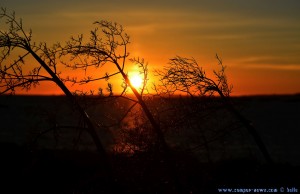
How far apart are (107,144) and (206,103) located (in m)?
57.7

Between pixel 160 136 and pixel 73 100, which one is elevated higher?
pixel 73 100

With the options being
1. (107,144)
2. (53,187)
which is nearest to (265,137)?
(107,144)

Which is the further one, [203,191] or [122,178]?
[203,191]

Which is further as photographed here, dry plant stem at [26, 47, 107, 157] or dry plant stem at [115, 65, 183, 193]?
dry plant stem at [115, 65, 183, 193]

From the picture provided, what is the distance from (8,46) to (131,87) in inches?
102

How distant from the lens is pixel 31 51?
956cm

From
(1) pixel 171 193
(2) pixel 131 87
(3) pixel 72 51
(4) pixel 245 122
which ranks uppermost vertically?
(3) pixel 72 51

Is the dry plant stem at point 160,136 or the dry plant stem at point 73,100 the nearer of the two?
the dry plant stem at point 73,100

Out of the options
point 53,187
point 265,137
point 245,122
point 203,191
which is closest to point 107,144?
point 265,137

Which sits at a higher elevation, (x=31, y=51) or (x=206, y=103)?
(x=31, y=51)

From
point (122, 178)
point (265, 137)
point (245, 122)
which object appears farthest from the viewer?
point (265, 137)

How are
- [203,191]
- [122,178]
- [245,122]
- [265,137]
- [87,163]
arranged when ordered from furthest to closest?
[265,137], [87,163], [203,191], [122,178], [245,122]

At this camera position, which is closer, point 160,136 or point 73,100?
point 73,100

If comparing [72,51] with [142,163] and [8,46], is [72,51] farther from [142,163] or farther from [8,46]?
[142,163]
